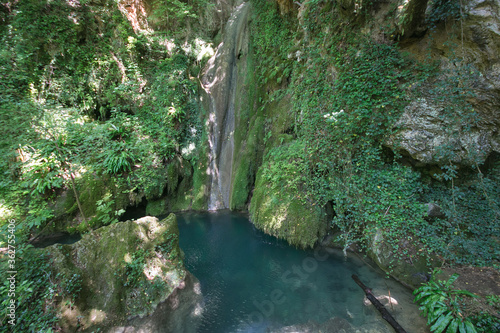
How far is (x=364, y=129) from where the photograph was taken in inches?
191

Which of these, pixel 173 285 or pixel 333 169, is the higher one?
pixel 333 169

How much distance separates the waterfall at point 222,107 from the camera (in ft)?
30.4

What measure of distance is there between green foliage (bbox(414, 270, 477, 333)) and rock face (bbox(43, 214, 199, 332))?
13.4ft

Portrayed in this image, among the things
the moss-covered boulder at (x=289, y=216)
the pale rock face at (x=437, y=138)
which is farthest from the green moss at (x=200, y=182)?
the pale rock face at (x=437, y=138)

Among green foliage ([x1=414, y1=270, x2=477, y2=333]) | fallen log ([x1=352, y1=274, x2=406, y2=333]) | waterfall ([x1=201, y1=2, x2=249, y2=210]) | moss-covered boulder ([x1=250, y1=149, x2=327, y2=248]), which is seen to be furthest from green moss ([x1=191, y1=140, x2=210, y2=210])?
green foliage ([x1=414, y1=270, x2=477, y2=333])

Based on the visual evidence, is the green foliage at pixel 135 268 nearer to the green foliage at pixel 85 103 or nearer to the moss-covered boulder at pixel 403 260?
the green foliage at pixel 85 103

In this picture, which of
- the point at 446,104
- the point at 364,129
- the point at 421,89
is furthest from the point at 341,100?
the point at 446,104

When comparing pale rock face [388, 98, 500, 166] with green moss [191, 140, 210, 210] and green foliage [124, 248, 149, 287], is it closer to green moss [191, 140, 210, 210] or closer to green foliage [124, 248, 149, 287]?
green foliage [124, 248, 149, 287]

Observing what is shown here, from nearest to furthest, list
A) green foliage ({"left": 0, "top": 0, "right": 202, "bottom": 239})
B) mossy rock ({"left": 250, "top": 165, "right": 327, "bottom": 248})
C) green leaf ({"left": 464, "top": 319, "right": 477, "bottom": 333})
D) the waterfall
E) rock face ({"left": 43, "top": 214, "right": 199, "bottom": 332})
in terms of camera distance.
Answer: green leaf ({"left": 464, "top": 319, "right": 477, "bottom": 333})
rock face ({"left": 43, "top": 214, "right": 199, "bottom": 332})
mossy rock ({"left": 250, "top": 165, "right": 327, "bottom": 248})
green foliage ({"left": 0, "top": 0, "right": 202, "bottom": 239})
the waterfall

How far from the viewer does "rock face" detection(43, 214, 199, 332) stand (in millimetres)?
3225

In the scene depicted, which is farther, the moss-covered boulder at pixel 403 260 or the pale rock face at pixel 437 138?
the pale rock face at pixel 437 138

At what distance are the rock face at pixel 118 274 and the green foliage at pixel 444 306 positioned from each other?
13.4 ft

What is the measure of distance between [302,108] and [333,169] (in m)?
2.22

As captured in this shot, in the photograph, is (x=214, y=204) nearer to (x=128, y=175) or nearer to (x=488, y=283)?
(x=128, y=175)
